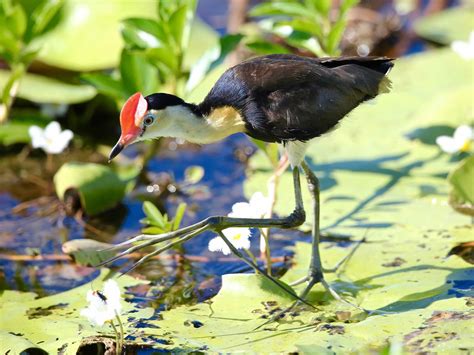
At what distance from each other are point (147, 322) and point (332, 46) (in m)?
1.78

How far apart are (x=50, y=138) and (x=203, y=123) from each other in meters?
1.47

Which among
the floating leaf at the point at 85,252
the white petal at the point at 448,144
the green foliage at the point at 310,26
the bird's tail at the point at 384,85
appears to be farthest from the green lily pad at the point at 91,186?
the white petal at the point at 448,144

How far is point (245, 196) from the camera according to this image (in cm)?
448

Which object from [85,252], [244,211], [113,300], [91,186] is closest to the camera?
[113,300]

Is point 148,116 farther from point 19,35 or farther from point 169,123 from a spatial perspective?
point 19,35

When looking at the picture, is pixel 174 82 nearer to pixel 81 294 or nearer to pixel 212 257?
pixel 212 257

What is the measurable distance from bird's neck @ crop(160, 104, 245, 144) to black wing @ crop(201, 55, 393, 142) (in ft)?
0.10

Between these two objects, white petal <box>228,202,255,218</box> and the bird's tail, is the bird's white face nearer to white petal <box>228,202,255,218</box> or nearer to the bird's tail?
white petal <box>228,202,255,218</box>

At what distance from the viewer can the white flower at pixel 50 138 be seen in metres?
4.63

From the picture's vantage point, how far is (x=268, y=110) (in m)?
3.39

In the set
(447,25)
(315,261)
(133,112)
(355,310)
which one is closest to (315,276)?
(315,261)

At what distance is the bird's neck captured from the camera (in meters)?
3.42

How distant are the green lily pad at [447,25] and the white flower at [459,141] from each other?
163 centimetres

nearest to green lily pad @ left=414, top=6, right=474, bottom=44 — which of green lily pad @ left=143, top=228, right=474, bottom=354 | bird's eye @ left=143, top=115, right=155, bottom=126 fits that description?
green lily pad @ left=143, top=228, right=474, bottom=354
